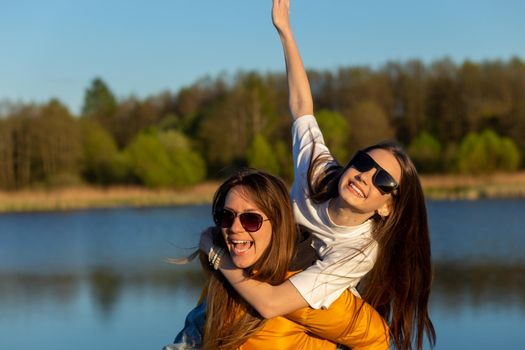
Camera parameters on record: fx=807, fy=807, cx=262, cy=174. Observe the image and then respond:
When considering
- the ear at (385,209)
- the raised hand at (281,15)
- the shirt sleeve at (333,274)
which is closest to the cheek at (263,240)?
the shirt sleeve at (333,274)

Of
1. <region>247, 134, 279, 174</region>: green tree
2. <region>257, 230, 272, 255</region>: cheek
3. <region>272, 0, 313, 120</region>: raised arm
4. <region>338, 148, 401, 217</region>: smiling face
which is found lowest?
<region>247, 134, 279, 174</region>: green tree

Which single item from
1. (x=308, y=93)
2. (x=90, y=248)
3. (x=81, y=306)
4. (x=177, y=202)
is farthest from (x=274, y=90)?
(x=308, y=93)

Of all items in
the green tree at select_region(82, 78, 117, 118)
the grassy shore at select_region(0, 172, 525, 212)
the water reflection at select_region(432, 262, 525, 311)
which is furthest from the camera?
the green tree at select_region(82, 78, 117, 118)

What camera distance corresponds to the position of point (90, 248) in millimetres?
13750

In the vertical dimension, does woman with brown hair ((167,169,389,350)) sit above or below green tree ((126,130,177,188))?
above

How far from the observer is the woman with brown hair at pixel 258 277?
205 cm

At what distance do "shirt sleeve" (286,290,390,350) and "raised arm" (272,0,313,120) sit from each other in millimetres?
678

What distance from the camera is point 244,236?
2045 millimetres

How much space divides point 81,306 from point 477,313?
3719 millimetres

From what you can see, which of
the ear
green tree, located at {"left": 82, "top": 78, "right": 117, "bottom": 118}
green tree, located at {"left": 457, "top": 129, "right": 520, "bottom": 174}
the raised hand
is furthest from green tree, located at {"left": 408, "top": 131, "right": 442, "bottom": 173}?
green tree, located at {"left": 82, "top": 78, "right": 117, "bottom": 118}

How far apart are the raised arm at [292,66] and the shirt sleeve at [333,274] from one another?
551 mm

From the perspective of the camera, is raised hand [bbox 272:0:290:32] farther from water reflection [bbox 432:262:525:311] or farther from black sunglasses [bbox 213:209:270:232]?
water reflection [bbox 432:262:525:311]

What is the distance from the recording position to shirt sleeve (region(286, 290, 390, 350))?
207 cm

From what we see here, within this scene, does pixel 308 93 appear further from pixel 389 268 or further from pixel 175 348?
pixel 175 348
